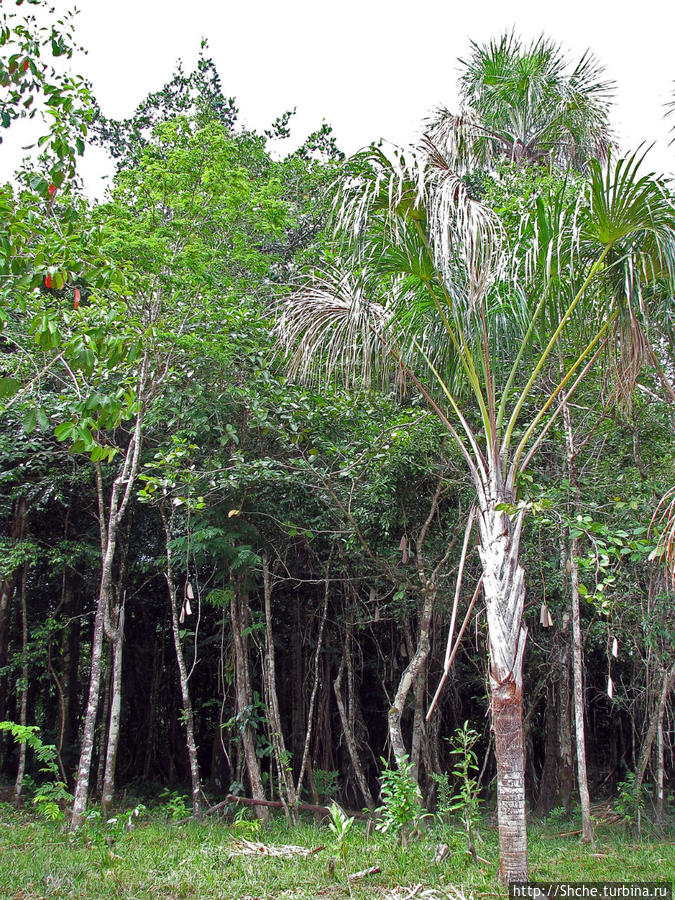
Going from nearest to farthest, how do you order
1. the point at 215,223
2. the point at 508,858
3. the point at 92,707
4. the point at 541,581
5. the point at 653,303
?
1. the point at 508,858
2. the point at 653,303
3. the point at 92,707
4. the point at 215,223
5. the point at 541,581

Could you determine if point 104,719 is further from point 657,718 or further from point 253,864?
point 657,718

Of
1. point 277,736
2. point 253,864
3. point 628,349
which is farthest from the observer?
point 277,736

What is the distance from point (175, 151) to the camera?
18.2ft

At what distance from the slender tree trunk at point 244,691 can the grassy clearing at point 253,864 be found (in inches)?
31.7

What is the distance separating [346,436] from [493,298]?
231 cm

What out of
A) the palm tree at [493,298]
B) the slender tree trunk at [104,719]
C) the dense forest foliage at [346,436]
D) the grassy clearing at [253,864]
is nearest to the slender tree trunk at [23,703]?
the dense forest foliage at [346,436]

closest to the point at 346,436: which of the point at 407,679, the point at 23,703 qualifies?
the point at 407,679

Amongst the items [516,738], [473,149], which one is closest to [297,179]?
[473,149]

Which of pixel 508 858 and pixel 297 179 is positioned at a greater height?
pixel 297 179

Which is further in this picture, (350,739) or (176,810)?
(350,739)

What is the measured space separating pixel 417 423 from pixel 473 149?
3.01 meters

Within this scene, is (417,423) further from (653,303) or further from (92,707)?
(92,707)

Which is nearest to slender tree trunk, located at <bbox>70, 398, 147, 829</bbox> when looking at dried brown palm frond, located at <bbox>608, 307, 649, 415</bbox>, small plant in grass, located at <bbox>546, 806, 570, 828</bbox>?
dried brown palm frond, located at <bbox>608, 307, 649, 415</bbox>

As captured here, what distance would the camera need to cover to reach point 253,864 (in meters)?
4.02
